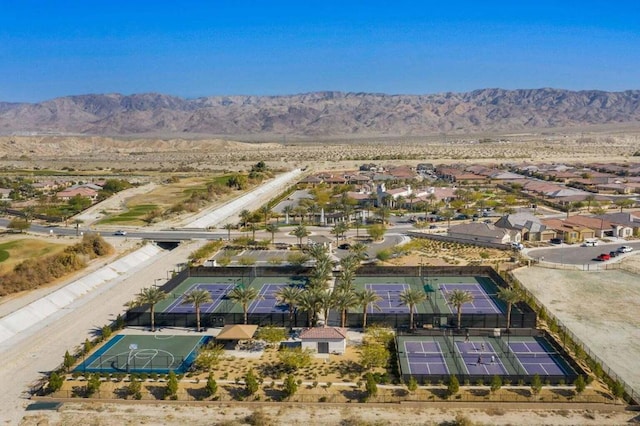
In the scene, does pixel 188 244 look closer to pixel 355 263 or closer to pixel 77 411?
pixel 355 263

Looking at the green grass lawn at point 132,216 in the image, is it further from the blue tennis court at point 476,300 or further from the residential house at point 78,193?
the blue tennis court at point 476,300

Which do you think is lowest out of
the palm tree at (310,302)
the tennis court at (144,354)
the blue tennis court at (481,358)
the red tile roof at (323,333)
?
the tennis court at (144,354)

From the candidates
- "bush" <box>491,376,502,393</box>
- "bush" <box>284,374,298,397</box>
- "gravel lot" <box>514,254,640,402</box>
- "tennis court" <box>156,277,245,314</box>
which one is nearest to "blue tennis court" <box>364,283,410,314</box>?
"gravel lot" <box>514,254,640,402</box>

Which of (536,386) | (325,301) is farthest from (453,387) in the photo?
(325,301)

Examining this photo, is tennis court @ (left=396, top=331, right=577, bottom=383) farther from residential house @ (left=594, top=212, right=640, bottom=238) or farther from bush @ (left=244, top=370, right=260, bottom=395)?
residential house @ (left=594, top=212, right=640, bottom=238)

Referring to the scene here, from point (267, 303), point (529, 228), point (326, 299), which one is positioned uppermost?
point (326, 299)

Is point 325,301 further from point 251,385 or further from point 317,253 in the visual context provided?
point 317,253

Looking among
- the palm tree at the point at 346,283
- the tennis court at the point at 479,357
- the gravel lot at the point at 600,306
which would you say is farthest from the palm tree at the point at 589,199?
the tennis court at the point at 479,357
